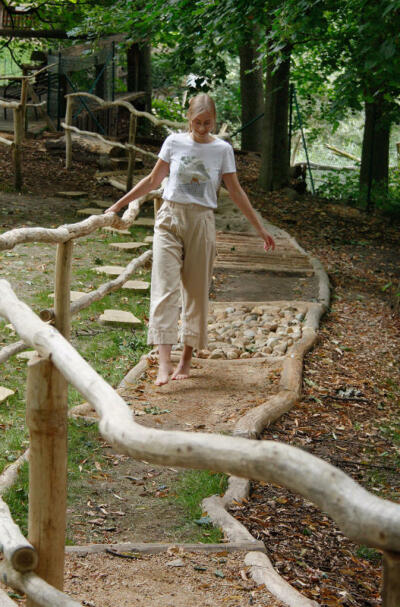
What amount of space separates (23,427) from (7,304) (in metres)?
2.05

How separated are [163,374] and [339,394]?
51.4 inches

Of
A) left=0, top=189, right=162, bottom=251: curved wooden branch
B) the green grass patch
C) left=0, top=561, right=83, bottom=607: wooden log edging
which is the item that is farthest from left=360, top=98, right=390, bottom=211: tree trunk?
left=0, top=561, right=83, bottom=607: wooden log edging

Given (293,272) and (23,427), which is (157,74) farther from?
(23,427)

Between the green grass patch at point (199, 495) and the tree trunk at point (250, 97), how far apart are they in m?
12.8

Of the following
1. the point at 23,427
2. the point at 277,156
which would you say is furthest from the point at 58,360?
the point at 277,156

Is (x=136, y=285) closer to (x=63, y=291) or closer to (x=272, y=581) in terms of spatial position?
(x=63, y=291)

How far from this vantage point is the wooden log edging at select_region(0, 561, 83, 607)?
6.04 ft

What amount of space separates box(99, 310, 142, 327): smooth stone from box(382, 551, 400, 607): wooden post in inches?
204

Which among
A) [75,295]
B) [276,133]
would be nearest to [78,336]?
[75,295]

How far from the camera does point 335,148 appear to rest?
21.6 metres

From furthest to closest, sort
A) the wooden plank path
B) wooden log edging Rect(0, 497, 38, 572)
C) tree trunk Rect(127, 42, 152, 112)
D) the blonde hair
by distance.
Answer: tree trunk Rect(127, 42, 152, 112) → the wooden plank path → the blonde hair → wooden log edging Rect(0, 497, 38, 572)

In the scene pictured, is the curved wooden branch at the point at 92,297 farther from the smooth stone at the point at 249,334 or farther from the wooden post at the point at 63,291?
the smooth stone at the point at 249,334

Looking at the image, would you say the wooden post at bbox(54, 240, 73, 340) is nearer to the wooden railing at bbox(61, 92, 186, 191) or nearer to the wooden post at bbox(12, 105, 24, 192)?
the wooden railing at bbox(61, 92, 186, 191)

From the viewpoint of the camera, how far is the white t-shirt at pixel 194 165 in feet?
14.3
